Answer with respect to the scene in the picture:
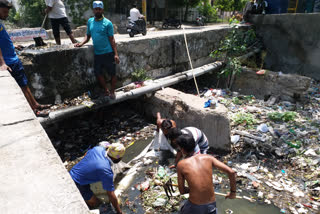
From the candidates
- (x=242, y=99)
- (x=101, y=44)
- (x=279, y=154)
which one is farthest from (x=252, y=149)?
(x=101, y=44)

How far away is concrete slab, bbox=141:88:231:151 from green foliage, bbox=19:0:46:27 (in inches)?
538

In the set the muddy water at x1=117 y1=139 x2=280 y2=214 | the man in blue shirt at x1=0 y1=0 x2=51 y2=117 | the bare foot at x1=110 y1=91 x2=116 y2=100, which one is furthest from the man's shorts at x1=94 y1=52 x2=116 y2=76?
the muddy water at x1=117 y1=139 x2=280 y2=214

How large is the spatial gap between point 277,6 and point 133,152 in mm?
9730

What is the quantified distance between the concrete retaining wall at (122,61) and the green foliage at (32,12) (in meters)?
12.4

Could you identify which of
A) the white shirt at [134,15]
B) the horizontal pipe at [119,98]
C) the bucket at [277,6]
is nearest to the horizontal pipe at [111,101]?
the horizontal pipe at [119,98]

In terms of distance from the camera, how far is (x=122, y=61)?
4949mm

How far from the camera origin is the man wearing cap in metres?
2.62

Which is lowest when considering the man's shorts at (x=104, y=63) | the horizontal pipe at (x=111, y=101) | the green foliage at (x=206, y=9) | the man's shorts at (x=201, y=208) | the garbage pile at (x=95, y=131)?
the garbage pile at (x=95, y=131)

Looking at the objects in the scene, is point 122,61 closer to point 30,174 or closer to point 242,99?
point 242,99

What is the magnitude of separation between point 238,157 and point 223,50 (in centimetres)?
444

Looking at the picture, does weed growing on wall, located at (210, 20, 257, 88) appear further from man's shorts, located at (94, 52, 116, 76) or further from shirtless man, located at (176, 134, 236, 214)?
shirtless man, located at (176, 134, 236, 214)

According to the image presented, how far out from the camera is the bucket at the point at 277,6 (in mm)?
9922

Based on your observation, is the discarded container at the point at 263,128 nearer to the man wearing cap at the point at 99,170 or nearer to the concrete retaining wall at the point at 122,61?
the concrete retaining wall at the point at 122,61

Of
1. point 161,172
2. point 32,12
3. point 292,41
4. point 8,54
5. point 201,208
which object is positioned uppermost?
point 32,12
